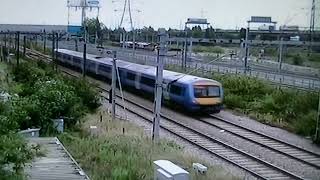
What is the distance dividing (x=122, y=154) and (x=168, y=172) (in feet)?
12.5

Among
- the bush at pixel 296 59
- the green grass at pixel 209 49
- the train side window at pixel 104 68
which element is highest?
the green grass at pixel 209 49

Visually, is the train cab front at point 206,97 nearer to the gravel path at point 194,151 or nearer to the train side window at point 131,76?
the gravel path at point 194,151

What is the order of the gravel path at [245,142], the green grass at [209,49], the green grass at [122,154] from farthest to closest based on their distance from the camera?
the green grass at [209,49]
the gravel path at [245,142]
the green grass at [122,154]

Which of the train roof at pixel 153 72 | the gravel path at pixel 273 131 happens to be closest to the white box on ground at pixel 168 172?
the gravel path at pixel 273 131

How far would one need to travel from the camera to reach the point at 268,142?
19344mm

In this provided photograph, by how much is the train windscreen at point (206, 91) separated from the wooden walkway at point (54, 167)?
39.8 ft

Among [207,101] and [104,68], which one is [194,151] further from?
[104,68]

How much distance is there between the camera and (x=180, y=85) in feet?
85.2

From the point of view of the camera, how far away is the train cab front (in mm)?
25141

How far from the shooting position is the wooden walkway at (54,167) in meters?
11.0

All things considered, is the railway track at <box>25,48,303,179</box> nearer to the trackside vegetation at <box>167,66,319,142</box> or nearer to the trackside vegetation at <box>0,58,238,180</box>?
the trackside vegetation at <box>0,58,238,180</box>

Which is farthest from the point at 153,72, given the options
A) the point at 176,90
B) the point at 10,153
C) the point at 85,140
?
the point at 10,153

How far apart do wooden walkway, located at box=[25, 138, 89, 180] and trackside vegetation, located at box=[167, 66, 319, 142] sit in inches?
451

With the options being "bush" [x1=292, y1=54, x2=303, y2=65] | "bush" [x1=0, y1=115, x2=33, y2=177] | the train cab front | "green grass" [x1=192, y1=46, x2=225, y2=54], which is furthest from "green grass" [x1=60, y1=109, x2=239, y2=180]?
"green grass" [x1=192, y1=46, x2=225, y2=54]
